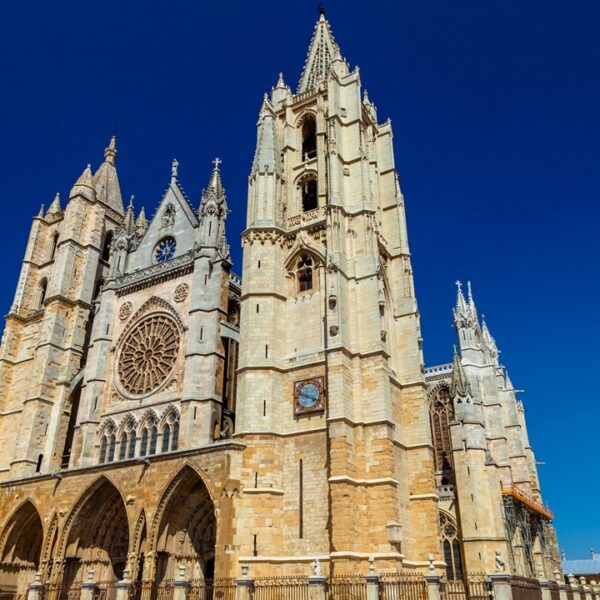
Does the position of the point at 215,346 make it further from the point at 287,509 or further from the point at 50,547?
the point at 50,547

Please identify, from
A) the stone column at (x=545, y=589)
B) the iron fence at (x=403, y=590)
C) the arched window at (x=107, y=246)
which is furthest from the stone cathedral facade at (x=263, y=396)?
the stone column at (x=545, y=589)

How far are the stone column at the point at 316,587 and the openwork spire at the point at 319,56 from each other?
23.8 meters

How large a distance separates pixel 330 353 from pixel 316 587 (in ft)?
28.9

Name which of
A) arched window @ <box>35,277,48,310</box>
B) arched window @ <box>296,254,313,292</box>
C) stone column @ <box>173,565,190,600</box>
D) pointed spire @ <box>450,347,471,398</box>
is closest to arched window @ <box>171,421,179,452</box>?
arched window @ <box>296,254,313,292</box>

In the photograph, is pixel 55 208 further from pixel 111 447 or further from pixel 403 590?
pixel 403 590

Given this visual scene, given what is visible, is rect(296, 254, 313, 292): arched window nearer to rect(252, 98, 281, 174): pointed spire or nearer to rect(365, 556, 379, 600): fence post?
rect(252, 98, 281, 174): pointed spire

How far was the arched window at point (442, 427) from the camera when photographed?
34.0m

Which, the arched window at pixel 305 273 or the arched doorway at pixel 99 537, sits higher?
the arched window at pixel 305 273

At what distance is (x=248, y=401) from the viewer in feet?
71.9

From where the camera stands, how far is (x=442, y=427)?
35.1 meters

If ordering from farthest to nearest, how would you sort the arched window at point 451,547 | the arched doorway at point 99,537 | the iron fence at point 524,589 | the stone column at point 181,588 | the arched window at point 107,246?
the arched window at point 107,246, the arched window at point 451,547, the arched doorway at point 99,537, the stone column at point 181,588, the iron fence at point 524,589

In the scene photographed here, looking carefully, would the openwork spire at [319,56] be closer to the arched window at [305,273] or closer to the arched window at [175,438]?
the arched window at [305,273]

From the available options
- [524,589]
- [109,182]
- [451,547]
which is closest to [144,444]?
[451,547]

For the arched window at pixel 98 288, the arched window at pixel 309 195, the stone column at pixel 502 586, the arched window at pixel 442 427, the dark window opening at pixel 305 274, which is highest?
the arched window at pixel 309 195
